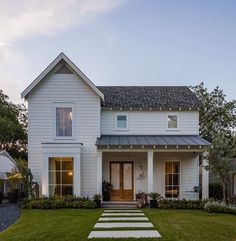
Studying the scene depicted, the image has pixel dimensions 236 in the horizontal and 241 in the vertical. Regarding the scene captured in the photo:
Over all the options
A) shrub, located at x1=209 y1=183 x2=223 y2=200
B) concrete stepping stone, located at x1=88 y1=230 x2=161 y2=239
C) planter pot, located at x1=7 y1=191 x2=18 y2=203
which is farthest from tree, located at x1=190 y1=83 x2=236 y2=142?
concrete stepping stone, located at x1=88 y1=230 x2=161 y2=239

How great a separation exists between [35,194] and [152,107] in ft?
28.0

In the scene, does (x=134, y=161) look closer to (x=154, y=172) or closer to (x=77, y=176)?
(x=154, y=172)

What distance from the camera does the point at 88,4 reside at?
1546 cm

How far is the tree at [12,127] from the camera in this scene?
40.9 meters

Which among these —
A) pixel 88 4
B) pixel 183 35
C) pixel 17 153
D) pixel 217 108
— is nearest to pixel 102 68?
pixel 183 35

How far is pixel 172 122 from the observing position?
21.4m

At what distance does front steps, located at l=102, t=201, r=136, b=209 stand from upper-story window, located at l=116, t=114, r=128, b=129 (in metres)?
4.53

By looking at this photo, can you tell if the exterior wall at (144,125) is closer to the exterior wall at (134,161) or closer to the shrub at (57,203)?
the exterior wall at (134,161)

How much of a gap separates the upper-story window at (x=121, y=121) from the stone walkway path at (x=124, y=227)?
23.7 feet

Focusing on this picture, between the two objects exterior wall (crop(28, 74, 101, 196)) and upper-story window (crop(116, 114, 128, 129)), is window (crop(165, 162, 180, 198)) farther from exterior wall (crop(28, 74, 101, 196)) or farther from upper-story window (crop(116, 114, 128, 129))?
exterior wall (crop(28, 74, 101, 196))

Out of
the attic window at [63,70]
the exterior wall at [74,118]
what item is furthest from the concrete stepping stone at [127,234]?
the attic window at [63,70]

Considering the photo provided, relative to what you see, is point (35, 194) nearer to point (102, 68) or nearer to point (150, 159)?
point (150, 159)

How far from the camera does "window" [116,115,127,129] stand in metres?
21.2

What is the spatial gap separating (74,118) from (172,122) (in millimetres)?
6082
